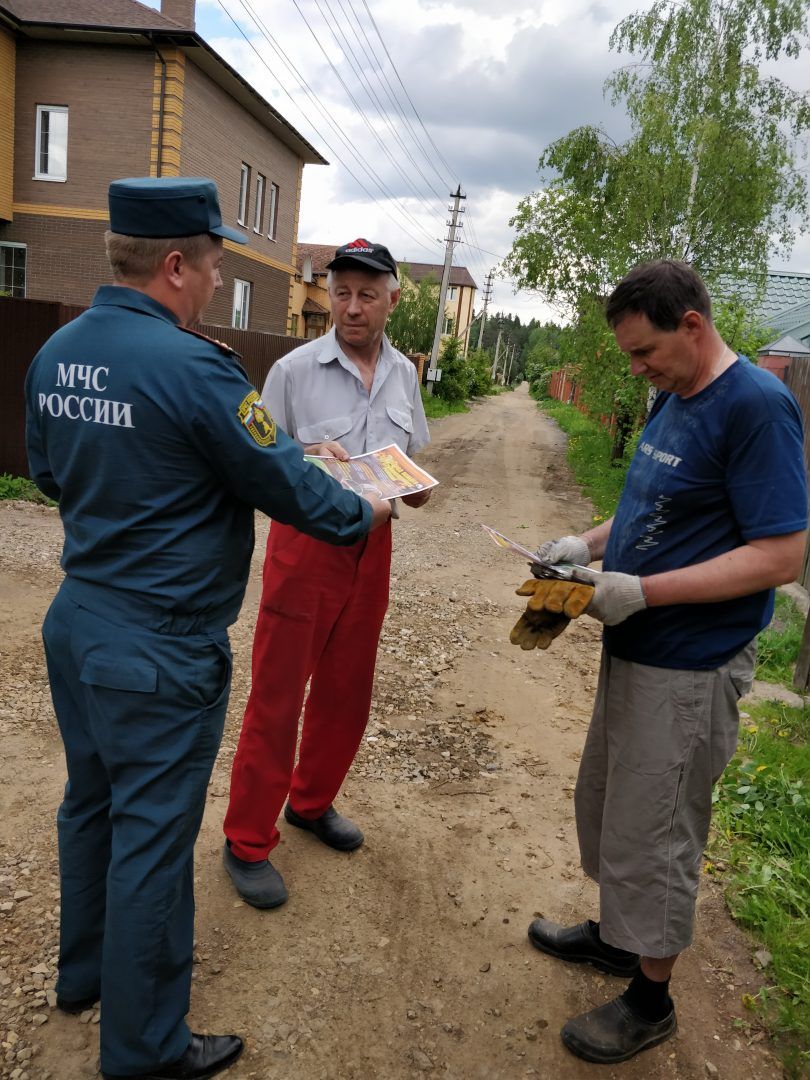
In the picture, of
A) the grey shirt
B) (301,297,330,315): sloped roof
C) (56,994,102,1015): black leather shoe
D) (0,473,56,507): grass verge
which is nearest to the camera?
(56,994,102,1015): black leather shoe

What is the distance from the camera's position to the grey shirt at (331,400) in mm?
2943

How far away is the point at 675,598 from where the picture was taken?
6.76 ft

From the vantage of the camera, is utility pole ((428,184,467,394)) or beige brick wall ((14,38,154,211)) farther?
utility pole ((428,184,467,394))

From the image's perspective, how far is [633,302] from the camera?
2.07 metres

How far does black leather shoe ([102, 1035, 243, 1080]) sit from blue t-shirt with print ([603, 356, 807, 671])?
1.54 meters

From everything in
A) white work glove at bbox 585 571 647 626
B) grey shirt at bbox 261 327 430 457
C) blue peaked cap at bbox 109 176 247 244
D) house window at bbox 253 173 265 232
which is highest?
house window at bbox 253 173 265 232

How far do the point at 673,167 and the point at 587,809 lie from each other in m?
12.4

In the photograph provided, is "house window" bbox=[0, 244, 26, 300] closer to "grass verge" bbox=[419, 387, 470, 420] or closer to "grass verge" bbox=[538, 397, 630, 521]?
"grass verge" bbox=[419, 387, 470, 420]

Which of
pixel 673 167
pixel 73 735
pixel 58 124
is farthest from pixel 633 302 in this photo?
pixel 58 124

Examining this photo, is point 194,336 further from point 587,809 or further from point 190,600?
point 587,809

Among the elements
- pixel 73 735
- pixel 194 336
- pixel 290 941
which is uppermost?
pixel 194 336

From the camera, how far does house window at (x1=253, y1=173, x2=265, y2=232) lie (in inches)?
910

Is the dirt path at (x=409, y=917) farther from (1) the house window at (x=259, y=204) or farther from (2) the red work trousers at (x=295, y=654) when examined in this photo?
(1) the house window at (x=259, y=204)

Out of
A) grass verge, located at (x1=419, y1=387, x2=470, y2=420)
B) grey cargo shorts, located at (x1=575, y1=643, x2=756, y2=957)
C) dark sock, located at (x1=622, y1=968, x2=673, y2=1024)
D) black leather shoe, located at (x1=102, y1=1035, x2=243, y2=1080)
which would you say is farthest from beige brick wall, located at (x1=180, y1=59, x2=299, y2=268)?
dark sock, located at (x1=622, y1=968, x2=673, y2=1024)
